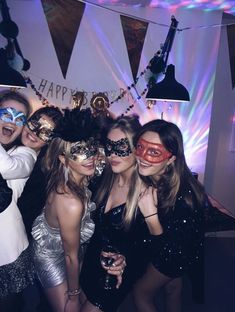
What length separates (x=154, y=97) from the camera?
118 inches

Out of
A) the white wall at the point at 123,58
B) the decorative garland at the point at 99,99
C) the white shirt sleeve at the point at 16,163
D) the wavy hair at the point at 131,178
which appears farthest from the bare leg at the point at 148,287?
the white wall at the point at 123,58

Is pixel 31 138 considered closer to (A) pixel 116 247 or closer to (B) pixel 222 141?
(A) pixel 116 247

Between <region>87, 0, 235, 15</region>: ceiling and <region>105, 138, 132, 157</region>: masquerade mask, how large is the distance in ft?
8.42

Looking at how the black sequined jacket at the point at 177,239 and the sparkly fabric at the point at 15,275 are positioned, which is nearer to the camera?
the sparkly fabric at the point at 15,275

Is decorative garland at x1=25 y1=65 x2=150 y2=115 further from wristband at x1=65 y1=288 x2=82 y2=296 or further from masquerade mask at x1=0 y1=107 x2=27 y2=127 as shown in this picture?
wristband at x1=65 y1=288 x2=82 y2=296

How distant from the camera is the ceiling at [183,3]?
12.0 ft

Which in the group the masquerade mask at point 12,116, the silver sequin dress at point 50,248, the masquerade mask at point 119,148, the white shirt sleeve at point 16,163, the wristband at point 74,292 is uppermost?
the masquerade mask at point 12,116

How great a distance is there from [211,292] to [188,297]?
28 centimetres

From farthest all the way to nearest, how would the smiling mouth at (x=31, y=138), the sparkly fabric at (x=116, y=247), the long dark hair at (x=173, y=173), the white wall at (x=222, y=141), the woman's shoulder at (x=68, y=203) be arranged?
1. the white wall at (x=222, y=141)
2. the smiling mouth at (x=31, y=138)
3. the long dark hair at (x=173, y=173)
4. the sparkly fabric at (x=116, y=247)
5. the woman's shoulder at (x=68, y=203)

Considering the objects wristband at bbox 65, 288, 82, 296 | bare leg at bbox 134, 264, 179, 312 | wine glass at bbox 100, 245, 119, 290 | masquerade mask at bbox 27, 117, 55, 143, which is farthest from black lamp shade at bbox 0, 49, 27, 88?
bare leg at bbox 134, 264, 179, 312

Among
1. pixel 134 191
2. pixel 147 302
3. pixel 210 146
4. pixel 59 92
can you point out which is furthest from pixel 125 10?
pixel 147 302

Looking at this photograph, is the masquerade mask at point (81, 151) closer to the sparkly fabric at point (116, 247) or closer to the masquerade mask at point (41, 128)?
the sparkly fabric at point (116, 247)

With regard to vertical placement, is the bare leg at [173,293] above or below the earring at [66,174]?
below

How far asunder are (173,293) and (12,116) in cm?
169
